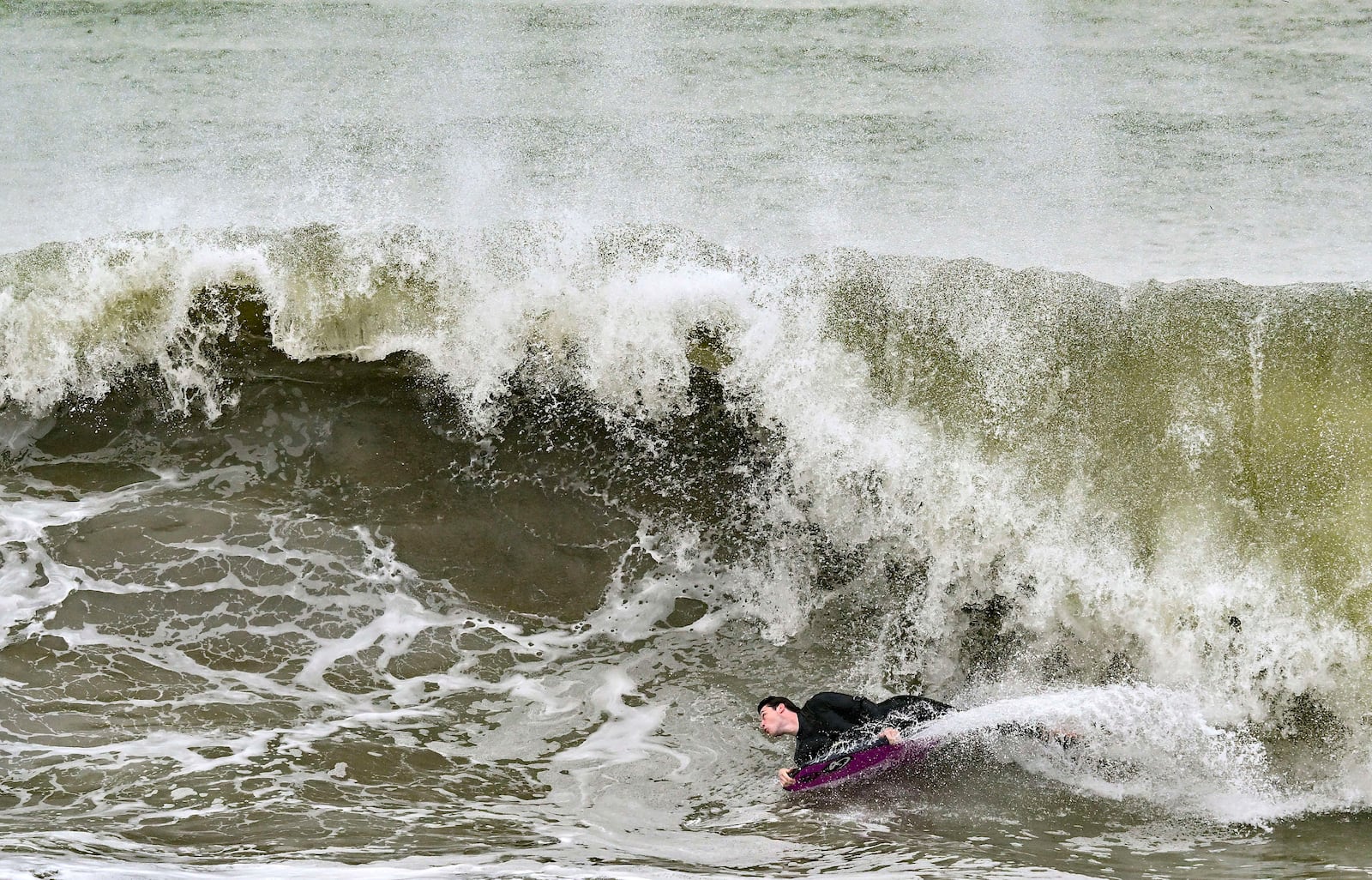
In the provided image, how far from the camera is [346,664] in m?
4.26

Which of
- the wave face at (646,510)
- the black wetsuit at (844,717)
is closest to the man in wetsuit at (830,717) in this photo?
the black wetsuit at (844,717)

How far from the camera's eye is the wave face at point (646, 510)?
3.96m

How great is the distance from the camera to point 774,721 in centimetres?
369

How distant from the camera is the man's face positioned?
3.69 m

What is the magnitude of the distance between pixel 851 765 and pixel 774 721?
1.09ft

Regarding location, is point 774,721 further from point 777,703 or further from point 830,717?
point 830,717

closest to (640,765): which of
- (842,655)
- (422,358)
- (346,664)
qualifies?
(842,655)

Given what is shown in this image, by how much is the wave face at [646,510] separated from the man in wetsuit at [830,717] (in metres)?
0.24

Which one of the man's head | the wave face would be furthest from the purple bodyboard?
the wave face

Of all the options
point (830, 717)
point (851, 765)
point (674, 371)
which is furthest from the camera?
point (674, 371)

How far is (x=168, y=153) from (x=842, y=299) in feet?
11.4

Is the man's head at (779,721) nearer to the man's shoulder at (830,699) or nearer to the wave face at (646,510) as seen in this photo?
the man's shoulder at (830,699)

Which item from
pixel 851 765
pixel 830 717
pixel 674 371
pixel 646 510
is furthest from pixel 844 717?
pixel 674 371

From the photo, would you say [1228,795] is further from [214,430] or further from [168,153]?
[168,153]
